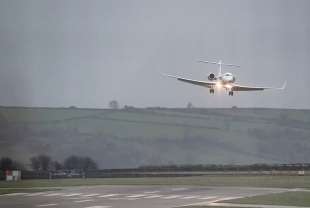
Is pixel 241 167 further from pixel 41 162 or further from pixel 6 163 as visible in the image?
pixel 6 163

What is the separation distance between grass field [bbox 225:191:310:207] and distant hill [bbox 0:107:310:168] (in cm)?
187

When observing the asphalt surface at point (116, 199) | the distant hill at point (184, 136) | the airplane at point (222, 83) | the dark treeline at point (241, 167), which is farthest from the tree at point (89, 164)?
the airplane at point (222, 83)

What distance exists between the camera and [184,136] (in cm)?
1755

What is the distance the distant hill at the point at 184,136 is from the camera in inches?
579

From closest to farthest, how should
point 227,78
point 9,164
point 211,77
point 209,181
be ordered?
point 9,164
point 227,78
point 211,77
point 209,181

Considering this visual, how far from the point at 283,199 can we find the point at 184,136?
626 cm

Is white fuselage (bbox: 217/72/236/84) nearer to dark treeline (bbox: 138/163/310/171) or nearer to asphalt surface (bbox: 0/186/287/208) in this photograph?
asphalt surface (bbox: 0/186/287/208)

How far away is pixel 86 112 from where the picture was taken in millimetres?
13062

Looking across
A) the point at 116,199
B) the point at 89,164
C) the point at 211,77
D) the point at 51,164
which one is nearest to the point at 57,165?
the point at 51,164

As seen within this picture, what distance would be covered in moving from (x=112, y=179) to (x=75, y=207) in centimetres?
829

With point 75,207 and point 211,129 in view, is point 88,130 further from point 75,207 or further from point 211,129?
point 75,207

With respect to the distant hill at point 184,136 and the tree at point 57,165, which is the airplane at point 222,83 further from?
the tree at point 57,165

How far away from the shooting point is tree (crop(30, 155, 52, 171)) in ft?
37.7

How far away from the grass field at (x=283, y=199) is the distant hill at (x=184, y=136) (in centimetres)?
187
